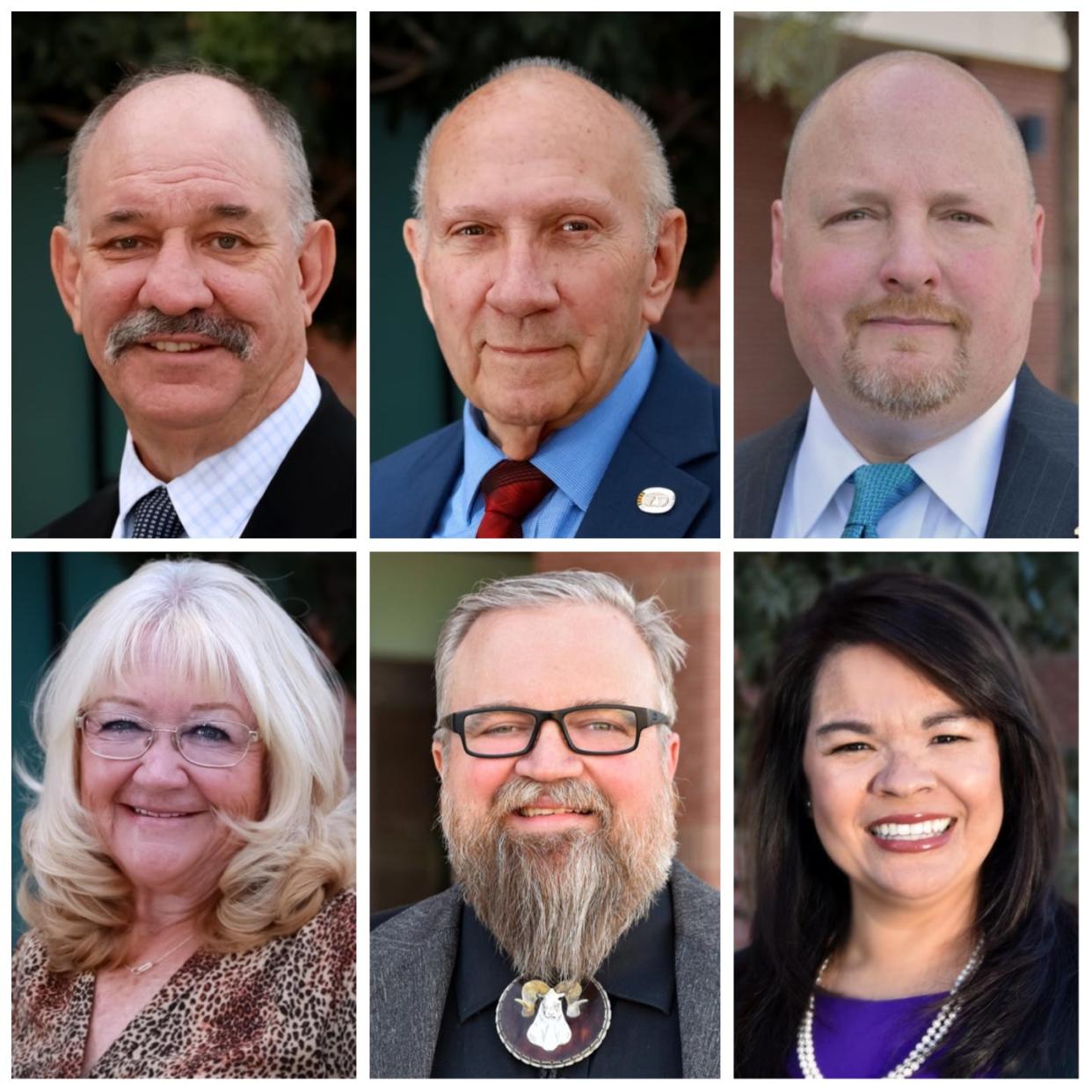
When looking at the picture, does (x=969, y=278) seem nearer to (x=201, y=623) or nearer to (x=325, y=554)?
(x=325, y=554)

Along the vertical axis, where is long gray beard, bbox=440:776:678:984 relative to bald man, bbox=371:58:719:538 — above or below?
below

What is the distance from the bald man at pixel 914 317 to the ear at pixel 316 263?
2.82 ft

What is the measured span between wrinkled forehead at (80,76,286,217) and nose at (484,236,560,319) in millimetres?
483

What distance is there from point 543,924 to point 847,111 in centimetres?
163

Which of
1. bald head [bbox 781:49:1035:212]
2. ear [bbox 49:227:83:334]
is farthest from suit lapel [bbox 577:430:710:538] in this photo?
ear [bbox 49:227:83:334]

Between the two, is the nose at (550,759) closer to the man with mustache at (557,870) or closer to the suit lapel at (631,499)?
the man with mustache at (557,870)

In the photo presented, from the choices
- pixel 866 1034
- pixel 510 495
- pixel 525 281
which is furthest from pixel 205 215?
pixel 866 1034

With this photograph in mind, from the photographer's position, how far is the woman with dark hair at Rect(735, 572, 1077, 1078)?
3.03m

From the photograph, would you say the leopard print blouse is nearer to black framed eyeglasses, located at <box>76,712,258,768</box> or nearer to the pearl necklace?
black framed eyeglasses, located at <box>76,712,258,768</box>

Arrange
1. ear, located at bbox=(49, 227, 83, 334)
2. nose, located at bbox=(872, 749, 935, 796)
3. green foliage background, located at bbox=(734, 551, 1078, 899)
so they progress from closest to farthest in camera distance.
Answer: nose, located at bbox=(872, 749, 935, 796) < ear, located at bbox=(49, 227, 83, 334) < green foliage background, located at bbox=(734, 551, 1078, 899)

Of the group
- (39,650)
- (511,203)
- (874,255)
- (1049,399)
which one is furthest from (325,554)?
(1049,399)

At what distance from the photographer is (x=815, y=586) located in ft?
12.5

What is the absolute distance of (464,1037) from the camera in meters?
3.15

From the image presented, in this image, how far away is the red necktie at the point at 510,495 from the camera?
3146 millimetres
